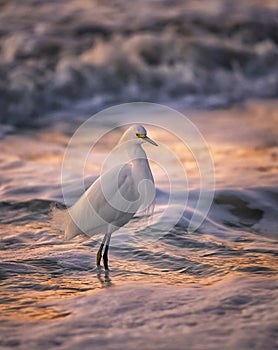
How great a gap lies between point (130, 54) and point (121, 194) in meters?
8.87

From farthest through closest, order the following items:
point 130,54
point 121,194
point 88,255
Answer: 1. point 130,54
2. point 88,255
3. point 121,194

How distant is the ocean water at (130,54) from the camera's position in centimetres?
1137

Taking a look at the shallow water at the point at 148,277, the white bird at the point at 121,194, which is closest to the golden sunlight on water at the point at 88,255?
the shallow water at the point at 148,277

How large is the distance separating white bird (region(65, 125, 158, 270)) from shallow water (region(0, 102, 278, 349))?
0.95 feet

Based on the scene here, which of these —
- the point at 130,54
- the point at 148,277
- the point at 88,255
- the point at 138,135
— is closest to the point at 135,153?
the point at 138,135

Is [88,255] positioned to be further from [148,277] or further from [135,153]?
[135,153]

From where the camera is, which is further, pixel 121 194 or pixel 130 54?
pixel 130 54

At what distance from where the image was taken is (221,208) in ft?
19.3

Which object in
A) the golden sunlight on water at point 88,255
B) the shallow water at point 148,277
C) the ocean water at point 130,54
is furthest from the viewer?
the ocean water at point 130,54

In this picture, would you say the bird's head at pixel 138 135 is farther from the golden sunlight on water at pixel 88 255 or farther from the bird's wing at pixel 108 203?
the golden sunlight on water at pixel 88 255

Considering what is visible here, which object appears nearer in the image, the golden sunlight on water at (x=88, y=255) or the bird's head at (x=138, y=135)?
the golden sunlight on water at (x=88, y=255)

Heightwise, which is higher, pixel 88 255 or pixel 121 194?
pixel 121 194

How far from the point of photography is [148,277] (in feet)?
14.1

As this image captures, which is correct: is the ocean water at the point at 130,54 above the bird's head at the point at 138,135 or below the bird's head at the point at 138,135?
above
